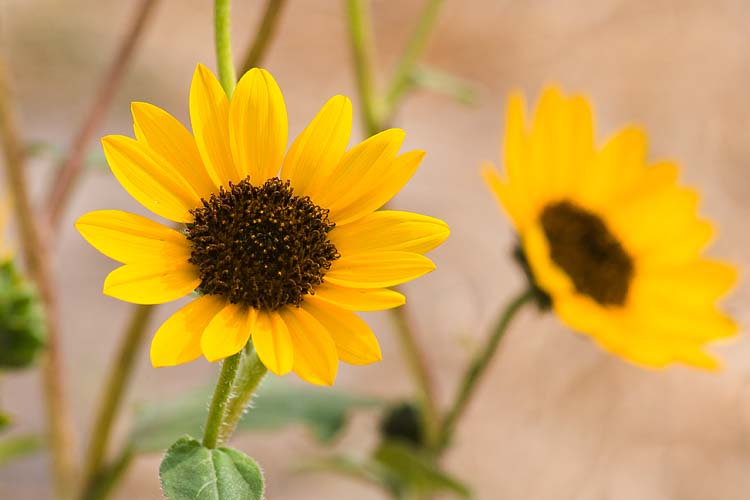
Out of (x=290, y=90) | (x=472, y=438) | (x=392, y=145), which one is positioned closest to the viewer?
(x=392, y=145)

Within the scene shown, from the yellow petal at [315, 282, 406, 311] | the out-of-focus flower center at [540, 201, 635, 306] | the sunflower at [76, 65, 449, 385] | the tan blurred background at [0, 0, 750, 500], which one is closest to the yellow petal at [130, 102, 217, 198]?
the sunflower at [76, 65, 449, 385]

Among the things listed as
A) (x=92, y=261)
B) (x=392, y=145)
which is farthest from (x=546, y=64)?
(x=392, y=145)

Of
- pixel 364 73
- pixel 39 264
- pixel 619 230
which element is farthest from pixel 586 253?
pixel 39 264

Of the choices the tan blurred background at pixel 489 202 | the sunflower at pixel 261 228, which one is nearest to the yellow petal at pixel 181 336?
the sunflower at pixel 261 228

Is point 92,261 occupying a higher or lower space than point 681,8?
lower

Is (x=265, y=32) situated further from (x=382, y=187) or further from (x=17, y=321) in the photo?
(x=17, y=321)

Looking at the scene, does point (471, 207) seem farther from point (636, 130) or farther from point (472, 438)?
point (636, 130)

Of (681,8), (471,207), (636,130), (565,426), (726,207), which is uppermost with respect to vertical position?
(681,8)
